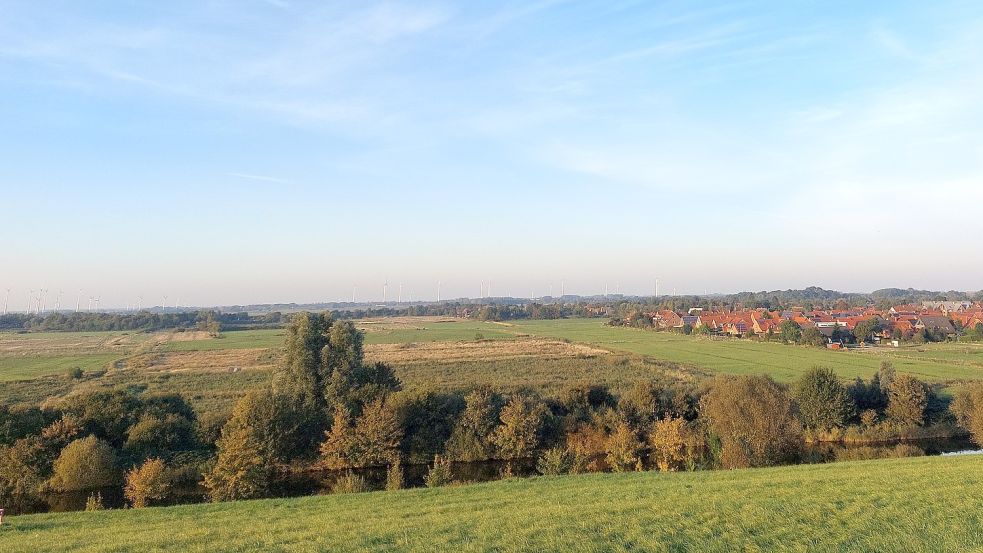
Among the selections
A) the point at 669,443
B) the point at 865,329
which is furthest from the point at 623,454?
the point at 865,329

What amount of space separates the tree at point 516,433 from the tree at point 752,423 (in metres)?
9.87

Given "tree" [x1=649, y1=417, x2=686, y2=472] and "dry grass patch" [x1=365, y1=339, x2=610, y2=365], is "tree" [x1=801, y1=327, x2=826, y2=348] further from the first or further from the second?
"tree" [x1=649, y1=417, x2=686, y2=472]

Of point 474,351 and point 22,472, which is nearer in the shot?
point 22,472

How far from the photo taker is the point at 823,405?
3553cm

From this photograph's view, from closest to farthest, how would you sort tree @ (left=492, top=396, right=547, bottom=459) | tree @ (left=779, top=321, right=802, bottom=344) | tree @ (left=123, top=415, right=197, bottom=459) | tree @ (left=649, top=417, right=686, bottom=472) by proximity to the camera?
tree @ (left=649, top=417, right=686, bottom=472), tree @ (left=123, top=415, right=197, bottom=459), tree @ (left=492, top=396, right=547, bottom=459), tree @ (left=779, top=321, right=802, bottom=344)

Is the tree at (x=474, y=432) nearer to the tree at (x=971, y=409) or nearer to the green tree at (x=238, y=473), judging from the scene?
the green tree at (x=238, y=473)

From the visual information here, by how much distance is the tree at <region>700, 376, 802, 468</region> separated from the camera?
1020 inches

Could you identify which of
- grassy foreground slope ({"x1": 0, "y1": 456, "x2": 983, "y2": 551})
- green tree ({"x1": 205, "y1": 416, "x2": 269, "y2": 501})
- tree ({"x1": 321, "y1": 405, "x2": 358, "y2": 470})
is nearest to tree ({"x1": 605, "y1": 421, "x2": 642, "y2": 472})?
grassy foreground slope ({"x1": 0, "y1": 456, "x2": 983, "y2": 551})

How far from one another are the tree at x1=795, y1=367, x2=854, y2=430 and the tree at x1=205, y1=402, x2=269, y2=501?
30562 millimetres

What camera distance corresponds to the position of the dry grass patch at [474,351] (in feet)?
235

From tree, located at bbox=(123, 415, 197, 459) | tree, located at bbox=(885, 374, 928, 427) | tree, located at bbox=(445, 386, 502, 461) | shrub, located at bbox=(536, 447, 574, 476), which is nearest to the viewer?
shrub, located at bbox=(536, 447, 574, 476)

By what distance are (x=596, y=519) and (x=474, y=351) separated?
68.5m

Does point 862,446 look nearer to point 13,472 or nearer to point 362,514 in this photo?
point 362,514

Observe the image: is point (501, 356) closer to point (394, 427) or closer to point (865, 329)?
point (394, 427)
